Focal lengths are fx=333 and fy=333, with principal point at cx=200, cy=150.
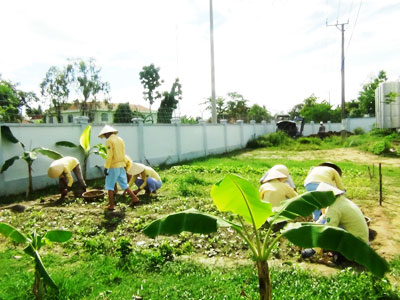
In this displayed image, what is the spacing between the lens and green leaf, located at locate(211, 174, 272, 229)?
2.61 m

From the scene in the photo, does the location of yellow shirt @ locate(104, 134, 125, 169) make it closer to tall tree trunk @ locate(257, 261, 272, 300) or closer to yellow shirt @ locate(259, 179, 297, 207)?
yellow shirt @ locate(259, 179, 297, 207)

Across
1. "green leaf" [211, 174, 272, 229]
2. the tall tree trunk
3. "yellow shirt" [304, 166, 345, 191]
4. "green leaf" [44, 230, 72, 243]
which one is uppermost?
"green leaf" [211, 174, 272, 229]

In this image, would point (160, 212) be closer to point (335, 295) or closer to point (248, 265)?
point (248, 265)

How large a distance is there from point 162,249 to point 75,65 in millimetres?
47832

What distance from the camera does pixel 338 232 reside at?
2451 mm

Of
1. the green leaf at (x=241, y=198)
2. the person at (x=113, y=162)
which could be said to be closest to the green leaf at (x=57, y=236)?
the green leaf at (x=241, y=198)

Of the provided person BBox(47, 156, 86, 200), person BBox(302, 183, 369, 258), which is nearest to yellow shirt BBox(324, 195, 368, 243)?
person BBox(302, 183, 369, 258)

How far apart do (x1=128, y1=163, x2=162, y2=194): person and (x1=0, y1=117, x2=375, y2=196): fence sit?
313 centimetres

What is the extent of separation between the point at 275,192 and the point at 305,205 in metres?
2.73

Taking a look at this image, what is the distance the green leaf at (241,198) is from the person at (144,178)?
17.3ft

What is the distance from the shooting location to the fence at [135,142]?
28.6ft


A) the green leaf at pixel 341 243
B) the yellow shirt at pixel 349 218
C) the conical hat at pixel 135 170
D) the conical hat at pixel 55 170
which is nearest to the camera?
the green leaf at pixel 341 243

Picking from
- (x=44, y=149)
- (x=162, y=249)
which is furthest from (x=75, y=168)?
(x=162, y=249)

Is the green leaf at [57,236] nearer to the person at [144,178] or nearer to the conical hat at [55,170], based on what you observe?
the person at [144,178]
